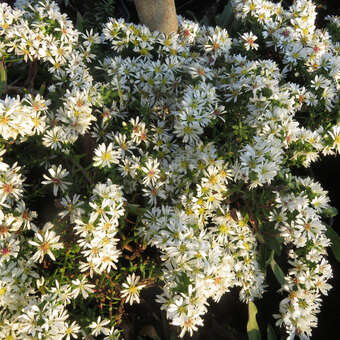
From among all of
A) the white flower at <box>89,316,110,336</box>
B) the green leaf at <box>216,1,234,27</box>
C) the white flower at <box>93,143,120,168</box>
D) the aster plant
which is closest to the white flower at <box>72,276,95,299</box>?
the aster plant

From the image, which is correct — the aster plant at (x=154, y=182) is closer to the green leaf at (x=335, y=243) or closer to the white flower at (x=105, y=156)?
the white flower at (x=105, y=156)

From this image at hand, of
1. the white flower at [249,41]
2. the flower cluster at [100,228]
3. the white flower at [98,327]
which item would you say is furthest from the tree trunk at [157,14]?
the white flower at [98,327]

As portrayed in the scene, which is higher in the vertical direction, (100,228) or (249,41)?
(249,41)

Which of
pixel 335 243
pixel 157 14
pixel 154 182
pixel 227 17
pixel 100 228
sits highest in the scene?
pixel 227 17

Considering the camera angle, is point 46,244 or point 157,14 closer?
point 46,244

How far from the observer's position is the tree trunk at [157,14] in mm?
1971

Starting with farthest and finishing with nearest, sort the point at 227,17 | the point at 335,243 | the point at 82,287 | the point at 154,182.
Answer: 1. the point at 227,17
2. the point at 335,243
3. the point at 154,182
4. the point at 82,287

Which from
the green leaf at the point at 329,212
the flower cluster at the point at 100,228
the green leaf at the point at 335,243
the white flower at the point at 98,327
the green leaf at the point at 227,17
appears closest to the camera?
the flower cluster at the point at 100,228

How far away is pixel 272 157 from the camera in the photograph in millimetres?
1358

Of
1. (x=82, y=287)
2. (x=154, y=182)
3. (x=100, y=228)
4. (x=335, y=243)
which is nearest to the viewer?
(x=100, y=228)

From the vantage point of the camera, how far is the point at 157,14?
198 centimetres

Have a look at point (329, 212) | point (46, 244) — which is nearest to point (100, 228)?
point (46, 244)

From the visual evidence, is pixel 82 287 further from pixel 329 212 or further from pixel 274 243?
pixel 329 212

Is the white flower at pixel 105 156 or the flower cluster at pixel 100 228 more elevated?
the white flower at pixel 105 156
